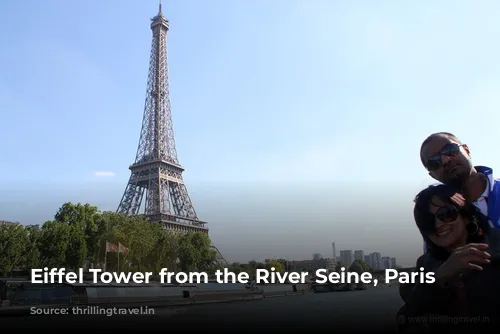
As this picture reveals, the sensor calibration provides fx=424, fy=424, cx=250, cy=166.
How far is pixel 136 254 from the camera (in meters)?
44.5

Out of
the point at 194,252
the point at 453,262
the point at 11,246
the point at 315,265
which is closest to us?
the point at 453,262

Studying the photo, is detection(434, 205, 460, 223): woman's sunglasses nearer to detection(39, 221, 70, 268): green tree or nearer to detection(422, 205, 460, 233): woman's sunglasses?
detection(422, 205, 460, 233): woman's sunglasses

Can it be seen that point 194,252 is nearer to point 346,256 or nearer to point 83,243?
point 83,243

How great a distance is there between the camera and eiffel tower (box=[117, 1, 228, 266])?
2689 inches

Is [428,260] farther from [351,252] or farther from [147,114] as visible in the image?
[351,252]

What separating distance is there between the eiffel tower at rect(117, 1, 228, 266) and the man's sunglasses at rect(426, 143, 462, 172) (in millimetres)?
65369

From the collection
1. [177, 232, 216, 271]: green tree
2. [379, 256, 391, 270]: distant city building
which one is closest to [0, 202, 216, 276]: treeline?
[177, 232, 216, 271]: green tree

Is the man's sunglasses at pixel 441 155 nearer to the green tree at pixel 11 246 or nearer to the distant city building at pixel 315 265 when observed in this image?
the green tree at pixel 11 246

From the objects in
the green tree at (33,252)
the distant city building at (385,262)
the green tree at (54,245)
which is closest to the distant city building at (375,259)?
the distant city building at (385,262)

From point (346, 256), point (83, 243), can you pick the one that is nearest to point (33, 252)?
point (83, 243)

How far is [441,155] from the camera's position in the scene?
1.47m

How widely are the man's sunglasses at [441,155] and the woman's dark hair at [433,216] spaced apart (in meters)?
0.10

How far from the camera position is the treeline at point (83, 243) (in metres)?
38.2

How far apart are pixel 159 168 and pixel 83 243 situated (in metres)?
30.8
